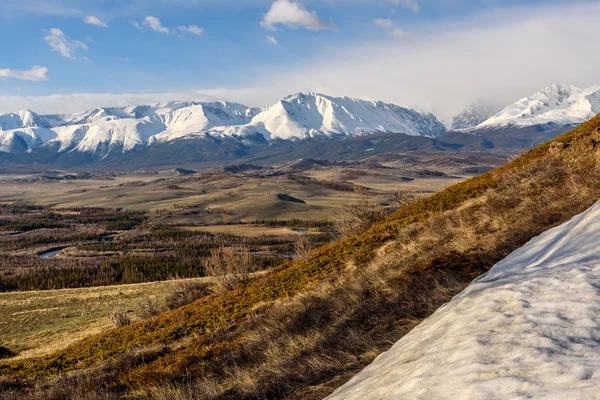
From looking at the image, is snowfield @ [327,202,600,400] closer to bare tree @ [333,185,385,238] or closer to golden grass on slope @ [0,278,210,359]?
bare tree @ [333,185,385,238]

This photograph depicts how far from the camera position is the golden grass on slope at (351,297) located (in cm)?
928

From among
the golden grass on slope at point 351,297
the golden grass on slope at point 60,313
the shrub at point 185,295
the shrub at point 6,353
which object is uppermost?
the golden grass on slope at point 351,297

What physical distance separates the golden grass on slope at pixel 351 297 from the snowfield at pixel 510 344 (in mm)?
2091

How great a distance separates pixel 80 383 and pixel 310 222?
150678mm

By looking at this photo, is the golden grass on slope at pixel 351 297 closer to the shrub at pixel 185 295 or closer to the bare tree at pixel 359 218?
the bare tree at pixel 359 218

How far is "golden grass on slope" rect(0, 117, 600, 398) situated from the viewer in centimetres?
928

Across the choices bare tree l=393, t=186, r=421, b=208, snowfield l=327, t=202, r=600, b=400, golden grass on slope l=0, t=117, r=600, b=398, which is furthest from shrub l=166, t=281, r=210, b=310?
snowfield l=327, t=202, r=600, b=400

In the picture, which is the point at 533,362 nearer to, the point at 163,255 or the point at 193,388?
the point at 193,388

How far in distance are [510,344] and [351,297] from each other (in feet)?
23.5

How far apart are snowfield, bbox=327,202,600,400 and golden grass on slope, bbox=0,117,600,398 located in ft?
6.86

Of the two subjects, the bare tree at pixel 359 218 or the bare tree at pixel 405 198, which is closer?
the bare tree at pixel 359 218

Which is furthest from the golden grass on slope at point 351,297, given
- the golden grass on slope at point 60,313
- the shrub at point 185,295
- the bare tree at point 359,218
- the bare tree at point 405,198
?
the golden grass on slope at point 60,313

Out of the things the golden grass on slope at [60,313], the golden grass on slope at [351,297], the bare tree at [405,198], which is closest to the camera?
the golden grass on slope at [351,297]

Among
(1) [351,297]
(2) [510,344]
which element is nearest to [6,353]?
(1) [351,297]
